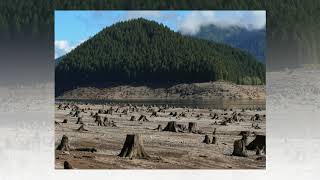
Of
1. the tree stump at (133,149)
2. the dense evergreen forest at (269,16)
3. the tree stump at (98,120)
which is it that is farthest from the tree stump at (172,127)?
the dense evergreen forest at (269,16)

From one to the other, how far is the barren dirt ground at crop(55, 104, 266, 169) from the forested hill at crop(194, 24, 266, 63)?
92 centimetres

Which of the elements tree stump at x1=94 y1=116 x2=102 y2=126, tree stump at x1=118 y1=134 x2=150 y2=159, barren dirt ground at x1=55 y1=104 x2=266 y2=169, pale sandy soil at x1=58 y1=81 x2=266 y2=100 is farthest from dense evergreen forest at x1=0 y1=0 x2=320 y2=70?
tree stump at x1=118 y1=134 x2=150 y2=159

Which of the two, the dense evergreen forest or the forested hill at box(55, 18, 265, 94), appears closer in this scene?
the dense evergreen forest

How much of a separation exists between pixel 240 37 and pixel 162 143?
6.36 feet

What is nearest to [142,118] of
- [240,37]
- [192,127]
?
[192,127]

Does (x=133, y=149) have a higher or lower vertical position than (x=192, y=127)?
lower

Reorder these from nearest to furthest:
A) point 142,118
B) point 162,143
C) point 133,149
Result: point 133,149 < point 162,143 < point 142,118

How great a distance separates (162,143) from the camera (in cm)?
1906

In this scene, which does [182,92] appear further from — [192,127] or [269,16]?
[269,16]

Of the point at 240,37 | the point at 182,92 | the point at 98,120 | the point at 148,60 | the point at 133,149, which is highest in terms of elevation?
the point at 240,37

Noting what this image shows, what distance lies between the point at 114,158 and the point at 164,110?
1036mm

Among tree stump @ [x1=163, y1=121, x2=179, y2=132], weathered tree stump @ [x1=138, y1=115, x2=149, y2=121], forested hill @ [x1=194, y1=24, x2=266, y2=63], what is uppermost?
forested hill @ [x1=194, y1=24, x2=266, y2=63]

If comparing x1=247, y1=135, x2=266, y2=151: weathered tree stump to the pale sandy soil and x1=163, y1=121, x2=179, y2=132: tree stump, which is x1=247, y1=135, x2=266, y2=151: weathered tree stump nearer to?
the pale sandy soil

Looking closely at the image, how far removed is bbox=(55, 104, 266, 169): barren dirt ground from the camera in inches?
746
